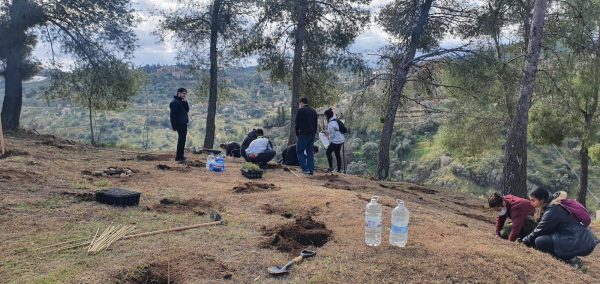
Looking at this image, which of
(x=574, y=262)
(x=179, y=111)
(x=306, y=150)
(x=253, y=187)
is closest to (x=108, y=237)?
(x=253, y=187)

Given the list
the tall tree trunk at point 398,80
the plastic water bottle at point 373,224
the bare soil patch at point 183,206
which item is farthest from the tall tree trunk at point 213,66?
the plastic water bottle at point 373,224

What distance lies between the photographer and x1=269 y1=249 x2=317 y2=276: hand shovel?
4332 mm

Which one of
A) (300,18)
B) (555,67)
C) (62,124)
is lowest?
(62,124)

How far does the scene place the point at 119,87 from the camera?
58.5 ft

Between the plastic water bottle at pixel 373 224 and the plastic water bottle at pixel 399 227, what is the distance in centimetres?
16

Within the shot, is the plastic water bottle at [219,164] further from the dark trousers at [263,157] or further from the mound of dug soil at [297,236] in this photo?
the mound of dug soil at [297,236]

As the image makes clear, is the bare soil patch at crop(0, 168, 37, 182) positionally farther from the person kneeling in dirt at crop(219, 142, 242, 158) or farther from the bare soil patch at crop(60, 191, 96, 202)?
the person kneeling in dirt at crop(219, 142, 242, 158)

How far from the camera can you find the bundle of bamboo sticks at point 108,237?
4.76 m

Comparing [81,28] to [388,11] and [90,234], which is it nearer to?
[388,11]

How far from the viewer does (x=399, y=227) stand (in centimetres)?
503

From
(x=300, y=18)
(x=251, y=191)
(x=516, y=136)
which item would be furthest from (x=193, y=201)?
(x=300, y=18)

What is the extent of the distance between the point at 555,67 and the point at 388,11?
553cm

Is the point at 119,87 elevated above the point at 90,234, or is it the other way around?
the point at 119,87

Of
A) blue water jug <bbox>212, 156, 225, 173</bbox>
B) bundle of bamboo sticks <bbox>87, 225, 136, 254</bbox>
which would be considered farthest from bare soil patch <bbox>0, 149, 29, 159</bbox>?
bundle of bamboo sticks <bbox>87, 225, 136, 254</bbox>
